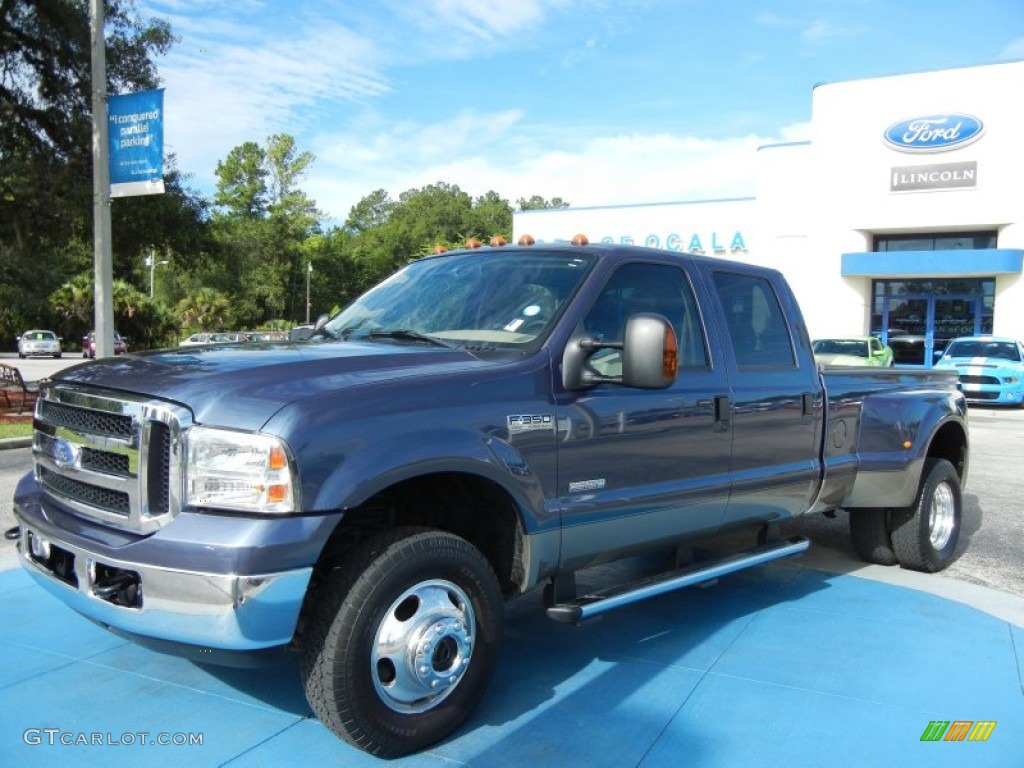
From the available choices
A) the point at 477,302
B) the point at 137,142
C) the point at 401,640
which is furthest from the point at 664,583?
the point at 137,142

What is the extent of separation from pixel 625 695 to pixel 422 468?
1.51 meters

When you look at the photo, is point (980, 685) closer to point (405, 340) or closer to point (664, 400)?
point (664, 400)

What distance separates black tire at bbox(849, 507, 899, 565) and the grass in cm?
1020

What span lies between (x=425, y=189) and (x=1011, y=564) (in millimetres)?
120433

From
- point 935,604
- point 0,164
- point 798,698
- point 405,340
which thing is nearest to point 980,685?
point 798,698

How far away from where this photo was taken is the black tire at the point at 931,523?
5.80 meters

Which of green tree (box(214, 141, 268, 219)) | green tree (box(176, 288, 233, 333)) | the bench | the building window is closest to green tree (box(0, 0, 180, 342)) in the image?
the bench

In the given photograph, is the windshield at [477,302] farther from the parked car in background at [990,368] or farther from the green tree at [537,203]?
the green tree at [537,203]

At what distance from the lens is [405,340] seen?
156 inches

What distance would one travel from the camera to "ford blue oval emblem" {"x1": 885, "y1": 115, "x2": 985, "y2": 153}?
24.9 meters

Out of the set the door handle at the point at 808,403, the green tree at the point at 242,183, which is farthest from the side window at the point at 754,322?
the green tree at the point at 242,183

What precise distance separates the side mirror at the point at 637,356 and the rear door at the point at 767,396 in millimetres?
986

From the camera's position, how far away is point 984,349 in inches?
808

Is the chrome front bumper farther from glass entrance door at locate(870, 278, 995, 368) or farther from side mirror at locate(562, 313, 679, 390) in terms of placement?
glass entrance door at locate(870, 278, 995, 368)
